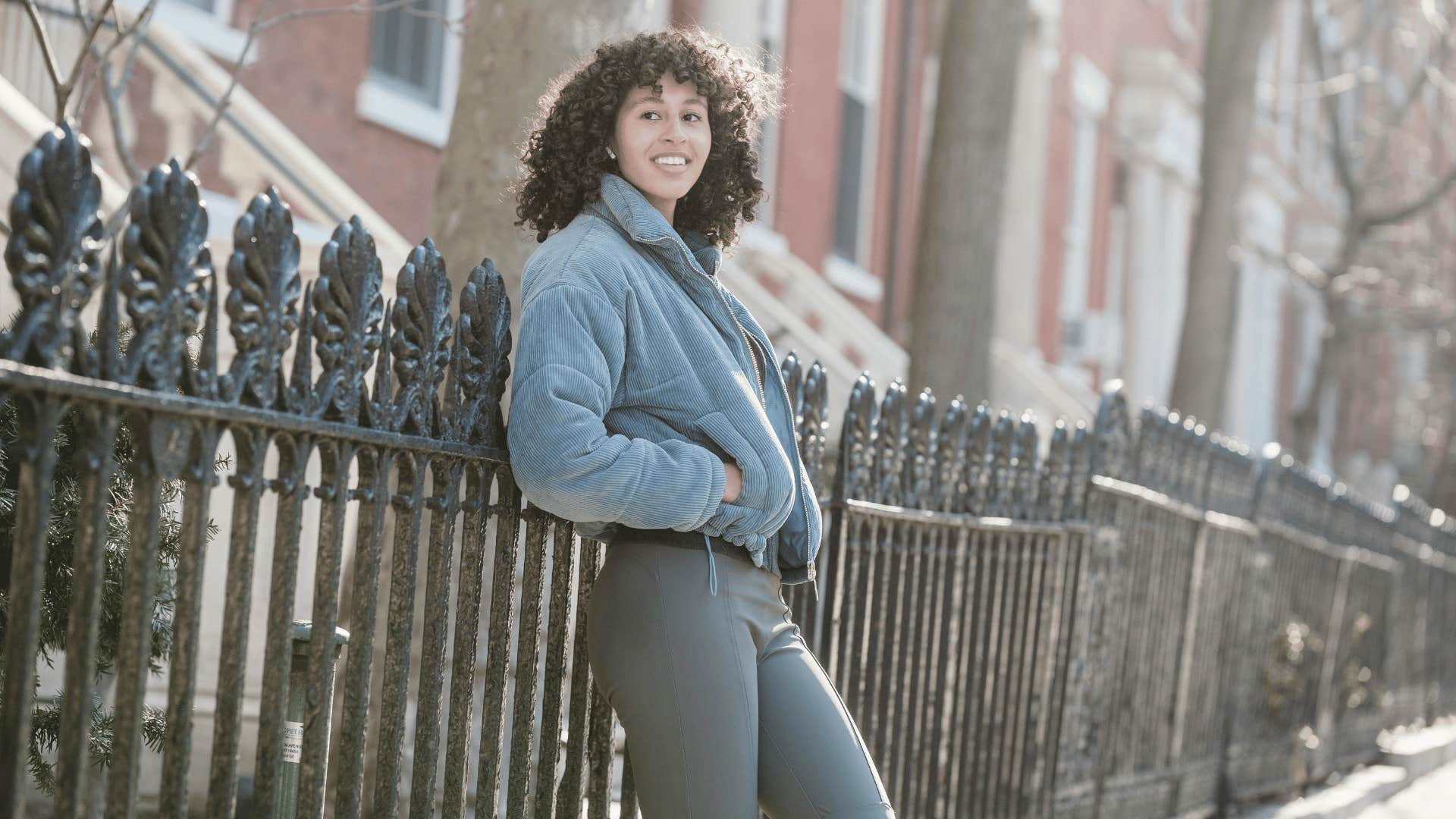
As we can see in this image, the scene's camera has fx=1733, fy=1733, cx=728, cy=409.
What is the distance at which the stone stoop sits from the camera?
8.16 meters

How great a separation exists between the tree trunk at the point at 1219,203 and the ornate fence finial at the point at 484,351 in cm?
941

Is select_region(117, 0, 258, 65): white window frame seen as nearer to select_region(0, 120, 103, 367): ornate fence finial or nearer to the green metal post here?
the green metal post

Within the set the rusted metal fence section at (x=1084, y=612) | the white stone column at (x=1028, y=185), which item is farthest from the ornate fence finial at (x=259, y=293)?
the white stone column at (x=1028, y=185)

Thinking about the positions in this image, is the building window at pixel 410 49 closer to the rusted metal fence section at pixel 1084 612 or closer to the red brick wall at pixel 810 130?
the red brick wall at pixel 810 130

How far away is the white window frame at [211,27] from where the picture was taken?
8.78 meters

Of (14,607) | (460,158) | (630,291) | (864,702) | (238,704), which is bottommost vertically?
(864,702)

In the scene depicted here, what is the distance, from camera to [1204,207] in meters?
12.4

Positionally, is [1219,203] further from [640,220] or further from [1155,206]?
[1155,206]

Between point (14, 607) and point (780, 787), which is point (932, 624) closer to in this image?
point (780, 787)

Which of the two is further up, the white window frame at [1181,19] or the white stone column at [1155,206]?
the white window frame at [1181,19]

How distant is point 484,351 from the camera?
10.5ft

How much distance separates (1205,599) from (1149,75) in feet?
47.4

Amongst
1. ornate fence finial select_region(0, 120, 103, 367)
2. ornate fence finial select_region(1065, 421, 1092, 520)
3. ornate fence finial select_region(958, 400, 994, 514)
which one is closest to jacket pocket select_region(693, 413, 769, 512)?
ornate fence finial select_region(0, 120, 103, 367)

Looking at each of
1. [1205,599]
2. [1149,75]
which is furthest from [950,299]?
[1149,75]
